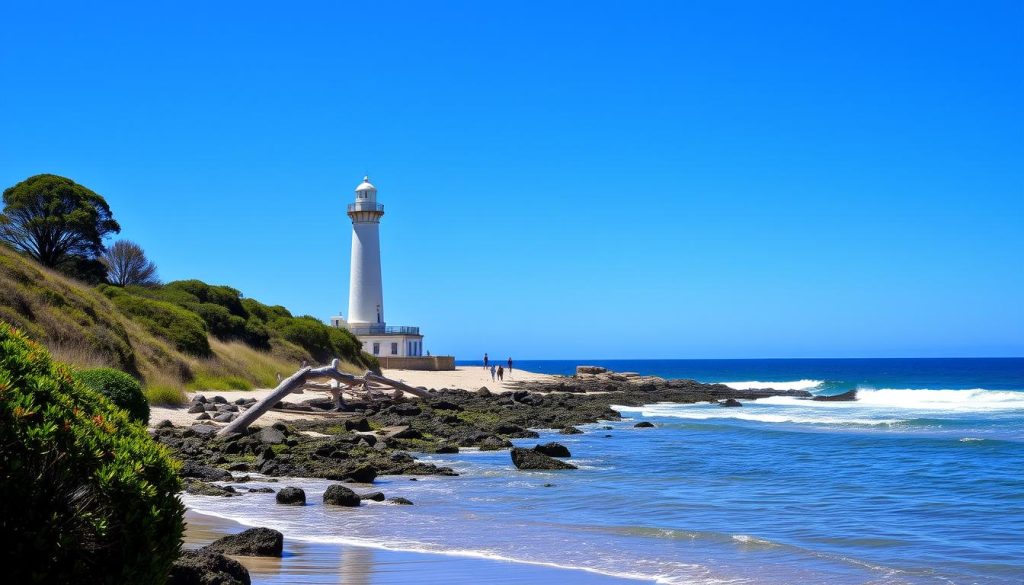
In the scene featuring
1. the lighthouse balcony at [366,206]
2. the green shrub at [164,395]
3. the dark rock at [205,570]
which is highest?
the lighthouse balcony at [366,206]

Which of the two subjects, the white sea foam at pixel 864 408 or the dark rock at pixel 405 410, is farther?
the white sea foam at pixel 864 408

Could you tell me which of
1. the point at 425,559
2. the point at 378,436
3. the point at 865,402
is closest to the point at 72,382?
the point at 425,559

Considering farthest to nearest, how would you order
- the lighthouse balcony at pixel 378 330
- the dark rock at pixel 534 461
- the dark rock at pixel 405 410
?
the lighthouse balcony at pixel 378 330, the dark rock at pixel 405 410, the dark rock at pixel 534 461

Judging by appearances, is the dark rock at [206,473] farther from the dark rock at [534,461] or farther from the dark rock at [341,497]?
the dark rock at [534,461]

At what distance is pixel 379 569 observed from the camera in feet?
26.6

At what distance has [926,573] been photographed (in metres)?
8.66

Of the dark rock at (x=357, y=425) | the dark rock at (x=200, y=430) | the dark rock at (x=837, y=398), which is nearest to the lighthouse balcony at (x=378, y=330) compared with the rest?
the dark rock at (x=837, y=398)

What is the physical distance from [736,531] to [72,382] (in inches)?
312

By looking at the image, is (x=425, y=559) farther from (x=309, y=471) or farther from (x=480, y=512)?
(x=309, y=471)

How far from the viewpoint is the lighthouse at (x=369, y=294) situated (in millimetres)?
59469

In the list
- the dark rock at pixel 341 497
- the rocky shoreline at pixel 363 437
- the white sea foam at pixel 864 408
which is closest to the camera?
the dark rock at pixel 341 497

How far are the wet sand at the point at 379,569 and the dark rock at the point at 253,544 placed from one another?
91 mm

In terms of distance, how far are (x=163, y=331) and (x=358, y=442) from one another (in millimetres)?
13313

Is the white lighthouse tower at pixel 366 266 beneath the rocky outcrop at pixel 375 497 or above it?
above
